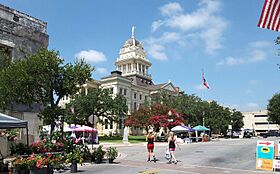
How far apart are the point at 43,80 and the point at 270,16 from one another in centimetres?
1211

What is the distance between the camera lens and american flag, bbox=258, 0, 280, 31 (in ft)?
30.9

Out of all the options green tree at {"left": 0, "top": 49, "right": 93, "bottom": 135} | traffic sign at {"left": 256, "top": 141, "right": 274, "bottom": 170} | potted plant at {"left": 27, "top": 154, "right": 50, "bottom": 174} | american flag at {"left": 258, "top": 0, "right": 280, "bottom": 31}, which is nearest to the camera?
american flag at {"left": 258, "top": 0, "right": 280, "bottom": 31}

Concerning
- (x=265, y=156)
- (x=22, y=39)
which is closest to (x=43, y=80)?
(x=22, y=39)

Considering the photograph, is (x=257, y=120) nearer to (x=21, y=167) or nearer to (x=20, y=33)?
(x=20, y=33)

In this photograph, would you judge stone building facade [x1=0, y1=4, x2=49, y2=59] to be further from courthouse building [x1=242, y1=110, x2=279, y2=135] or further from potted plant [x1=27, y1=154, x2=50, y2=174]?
courthouse building [x1=242, y1=110, x2=279, y2=135]

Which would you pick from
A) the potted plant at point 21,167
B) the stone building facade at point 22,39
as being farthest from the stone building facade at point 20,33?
the potted plant at point 21,167

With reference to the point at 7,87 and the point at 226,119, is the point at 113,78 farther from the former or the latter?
the point at 7,87

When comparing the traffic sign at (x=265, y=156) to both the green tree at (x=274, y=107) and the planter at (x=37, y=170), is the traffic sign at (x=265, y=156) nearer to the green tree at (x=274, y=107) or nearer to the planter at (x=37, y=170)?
the planter at (x=37, y=170)

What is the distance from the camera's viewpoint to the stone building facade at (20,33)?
20047 millimetres

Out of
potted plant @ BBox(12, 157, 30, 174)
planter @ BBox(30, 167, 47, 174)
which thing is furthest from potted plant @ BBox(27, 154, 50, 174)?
potted plant @ BBox(12, 157, 30, 174)

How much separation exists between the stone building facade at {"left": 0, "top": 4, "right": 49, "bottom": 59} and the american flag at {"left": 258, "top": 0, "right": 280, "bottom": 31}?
15.6m

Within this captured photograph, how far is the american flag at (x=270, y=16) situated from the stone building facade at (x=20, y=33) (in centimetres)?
1562

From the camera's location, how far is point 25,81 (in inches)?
672

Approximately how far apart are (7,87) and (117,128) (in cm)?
6124
